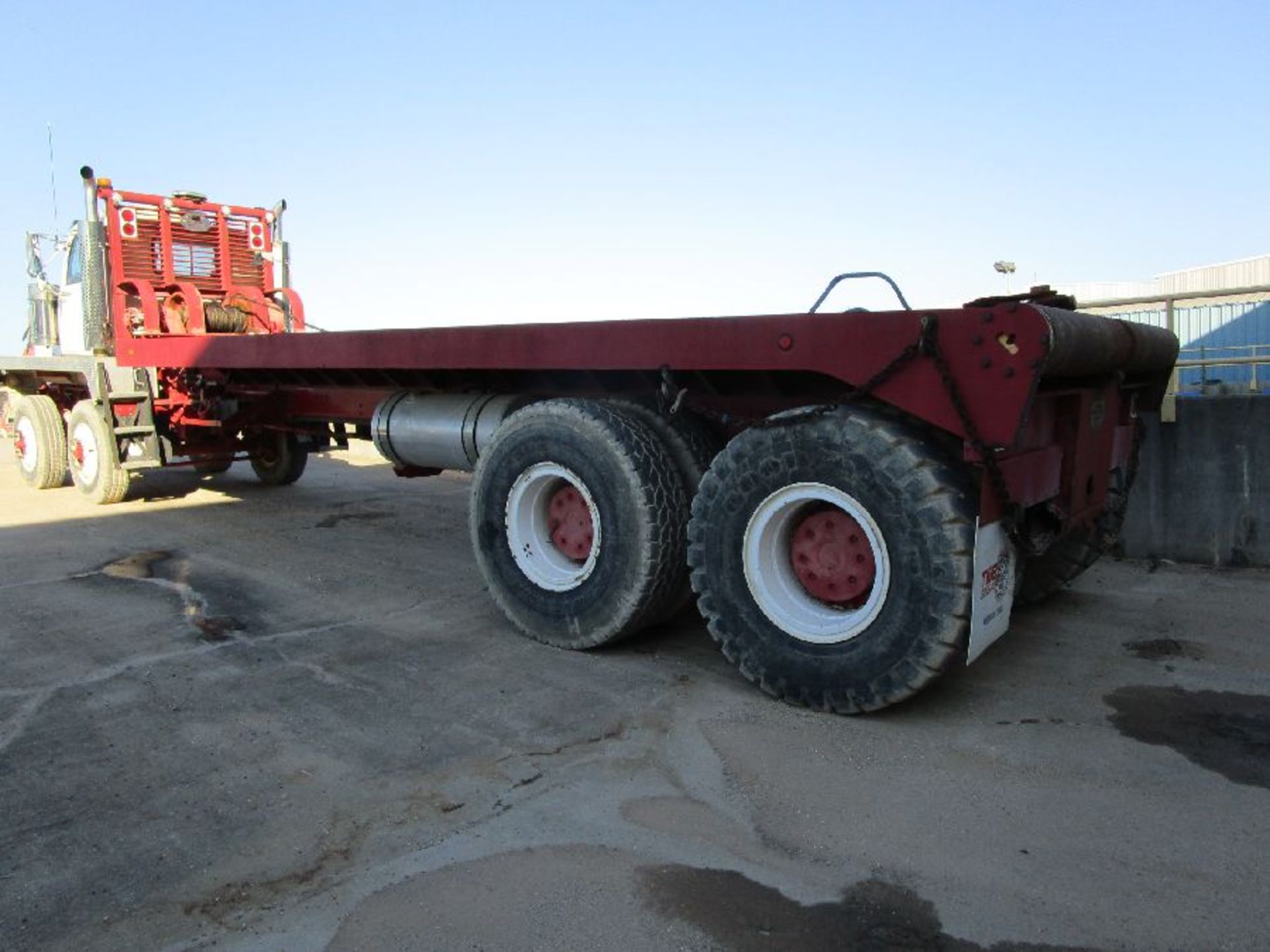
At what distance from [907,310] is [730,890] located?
7.23 ft

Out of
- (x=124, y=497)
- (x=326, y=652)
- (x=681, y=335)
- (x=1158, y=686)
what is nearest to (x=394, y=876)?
(x=326, y=652)

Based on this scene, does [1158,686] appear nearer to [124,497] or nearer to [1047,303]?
[1047,303]

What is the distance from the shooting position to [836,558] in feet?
12.7

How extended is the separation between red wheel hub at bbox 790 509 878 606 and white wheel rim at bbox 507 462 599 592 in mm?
1223

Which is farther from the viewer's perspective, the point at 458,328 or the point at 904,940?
the point at 458,328

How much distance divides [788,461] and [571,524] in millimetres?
1498

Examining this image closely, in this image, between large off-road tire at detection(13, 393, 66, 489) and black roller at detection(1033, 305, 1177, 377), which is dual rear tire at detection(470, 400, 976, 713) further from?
large off-road tire at detection(13, 393, 66, 489)

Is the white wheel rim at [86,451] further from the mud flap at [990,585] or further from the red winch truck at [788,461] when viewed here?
the mud flap at [990,585]

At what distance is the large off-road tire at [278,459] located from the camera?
33.6ft

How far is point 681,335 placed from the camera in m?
4.25

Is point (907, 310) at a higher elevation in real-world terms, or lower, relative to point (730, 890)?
higher

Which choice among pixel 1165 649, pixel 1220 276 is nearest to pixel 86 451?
pixel 1165 649

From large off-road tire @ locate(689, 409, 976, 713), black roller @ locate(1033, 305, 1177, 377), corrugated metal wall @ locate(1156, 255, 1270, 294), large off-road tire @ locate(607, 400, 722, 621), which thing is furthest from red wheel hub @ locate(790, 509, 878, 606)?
corrugated metal wall @ locate(1156, 255, 1270, 294)

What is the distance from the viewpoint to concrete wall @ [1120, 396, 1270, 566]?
6.32 m
